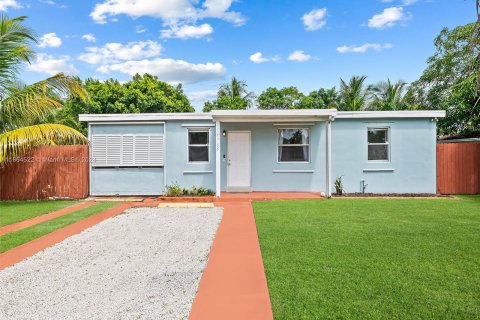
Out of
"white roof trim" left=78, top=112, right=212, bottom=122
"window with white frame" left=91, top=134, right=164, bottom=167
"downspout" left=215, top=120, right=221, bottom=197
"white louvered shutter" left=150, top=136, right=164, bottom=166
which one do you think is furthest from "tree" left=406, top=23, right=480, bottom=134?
"window with white frame" left=91, top=134, right=164, bottom=167

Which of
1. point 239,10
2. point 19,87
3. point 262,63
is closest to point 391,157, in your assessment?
point 239,10

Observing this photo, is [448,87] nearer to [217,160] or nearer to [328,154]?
[328,154]

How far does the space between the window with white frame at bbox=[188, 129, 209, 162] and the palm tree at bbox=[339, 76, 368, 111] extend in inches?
740

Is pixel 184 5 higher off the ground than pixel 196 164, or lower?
higher

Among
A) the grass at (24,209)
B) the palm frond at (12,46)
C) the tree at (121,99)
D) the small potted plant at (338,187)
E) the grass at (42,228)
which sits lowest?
the grass at (42,228)

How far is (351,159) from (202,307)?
1011 cm

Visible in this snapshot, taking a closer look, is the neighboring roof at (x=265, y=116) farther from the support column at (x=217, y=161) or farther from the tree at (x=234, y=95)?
the tree at (x=234, y=95)

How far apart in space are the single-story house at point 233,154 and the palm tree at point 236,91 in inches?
922

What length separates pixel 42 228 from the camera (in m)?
7.34

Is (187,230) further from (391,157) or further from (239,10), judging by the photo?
(239,10)

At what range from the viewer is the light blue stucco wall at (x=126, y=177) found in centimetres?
1223

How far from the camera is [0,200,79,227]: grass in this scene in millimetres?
8511

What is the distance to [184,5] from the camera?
51.4 ft

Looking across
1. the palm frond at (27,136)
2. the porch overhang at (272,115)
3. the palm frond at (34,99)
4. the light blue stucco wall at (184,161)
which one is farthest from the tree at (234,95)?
the palm frond at (27,136)
